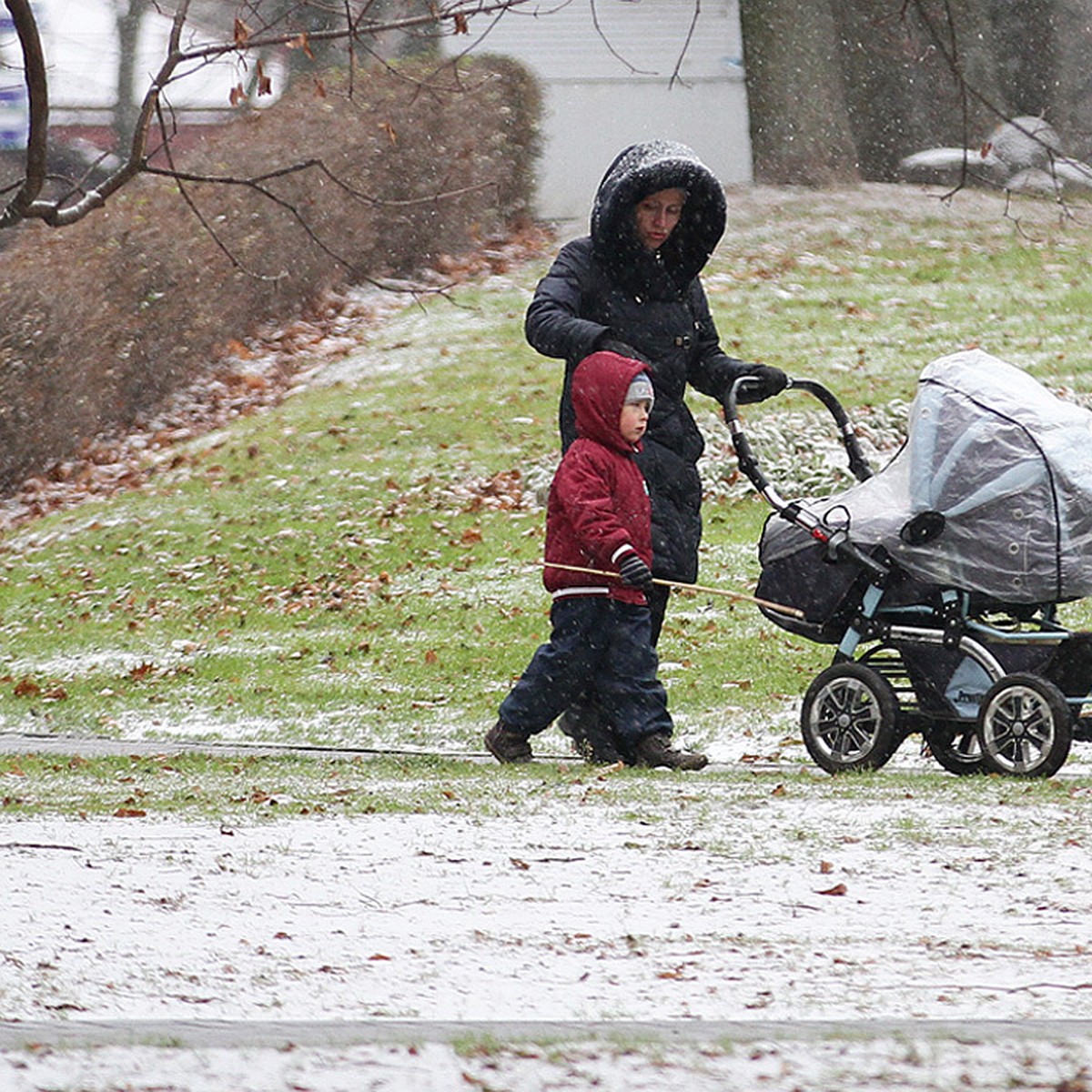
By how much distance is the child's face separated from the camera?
6.75 metres

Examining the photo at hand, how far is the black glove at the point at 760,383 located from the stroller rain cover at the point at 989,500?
50 cm

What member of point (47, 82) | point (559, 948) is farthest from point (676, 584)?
point (559, 948)

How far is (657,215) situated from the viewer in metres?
7.02

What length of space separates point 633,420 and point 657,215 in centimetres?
75

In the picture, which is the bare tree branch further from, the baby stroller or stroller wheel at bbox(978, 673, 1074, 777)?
stroller wheel at bbox(978, 673, 1074, 777)

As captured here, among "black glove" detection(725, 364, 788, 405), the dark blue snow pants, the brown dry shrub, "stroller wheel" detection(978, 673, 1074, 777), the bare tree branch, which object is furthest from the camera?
the brown dry shrub

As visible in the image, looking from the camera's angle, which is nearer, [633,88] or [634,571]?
[634,571]

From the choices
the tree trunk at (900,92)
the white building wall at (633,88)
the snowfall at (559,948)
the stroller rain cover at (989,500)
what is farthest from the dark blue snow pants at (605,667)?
the tree trunk at (900,92)

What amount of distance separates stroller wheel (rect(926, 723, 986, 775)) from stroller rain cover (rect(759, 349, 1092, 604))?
1.98ft

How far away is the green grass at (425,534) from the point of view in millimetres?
9914

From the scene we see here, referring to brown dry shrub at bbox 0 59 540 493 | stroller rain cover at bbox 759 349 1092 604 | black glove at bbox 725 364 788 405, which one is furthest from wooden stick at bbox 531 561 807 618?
brown dry shrub at bbox 0 59 540 493

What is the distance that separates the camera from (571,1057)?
3.28 meters

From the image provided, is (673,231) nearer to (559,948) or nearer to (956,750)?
(956,750)

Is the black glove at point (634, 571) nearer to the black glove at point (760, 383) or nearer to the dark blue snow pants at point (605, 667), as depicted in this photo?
the dark blue snow pants at point (605, 667)
